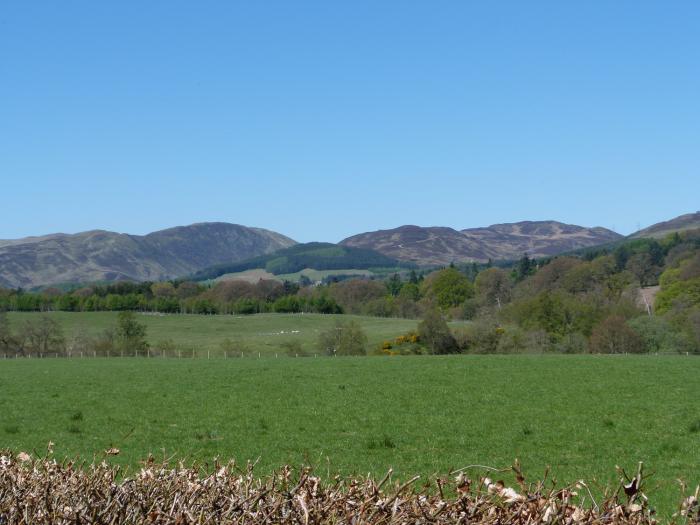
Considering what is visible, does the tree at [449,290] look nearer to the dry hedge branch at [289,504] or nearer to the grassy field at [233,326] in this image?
the grassy field at [233,326]

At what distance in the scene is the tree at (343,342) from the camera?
76812 mm

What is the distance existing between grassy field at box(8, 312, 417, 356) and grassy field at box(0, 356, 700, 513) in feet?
217

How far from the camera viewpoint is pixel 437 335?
78812mm

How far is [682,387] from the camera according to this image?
1179 inches

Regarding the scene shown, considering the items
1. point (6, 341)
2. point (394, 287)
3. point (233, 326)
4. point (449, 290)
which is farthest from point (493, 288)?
point (6, 341)

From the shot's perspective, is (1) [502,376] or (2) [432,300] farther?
(2) [432,300]

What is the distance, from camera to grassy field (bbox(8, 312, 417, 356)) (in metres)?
111

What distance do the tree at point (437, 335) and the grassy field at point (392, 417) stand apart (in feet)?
129

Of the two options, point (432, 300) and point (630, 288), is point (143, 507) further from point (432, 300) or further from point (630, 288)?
point (432, 300)

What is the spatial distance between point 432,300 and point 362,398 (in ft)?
392

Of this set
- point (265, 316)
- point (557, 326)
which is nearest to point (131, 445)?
point (557, 326)

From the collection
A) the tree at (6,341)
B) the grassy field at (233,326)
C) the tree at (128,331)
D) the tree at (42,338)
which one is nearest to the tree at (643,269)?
the grassy field at (233,326)

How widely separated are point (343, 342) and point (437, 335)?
28.4 feet

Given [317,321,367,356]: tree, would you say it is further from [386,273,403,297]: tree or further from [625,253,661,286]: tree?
[386,273,403,297]: tree
